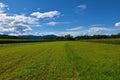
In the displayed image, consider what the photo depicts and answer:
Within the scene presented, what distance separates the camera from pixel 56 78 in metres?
11.3

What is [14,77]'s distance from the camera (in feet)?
37.7

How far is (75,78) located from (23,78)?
3110 millimetres

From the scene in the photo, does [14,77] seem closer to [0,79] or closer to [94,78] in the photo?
[0,79]

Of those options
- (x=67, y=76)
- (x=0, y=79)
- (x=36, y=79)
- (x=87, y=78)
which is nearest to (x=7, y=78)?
(x=0, y=79)

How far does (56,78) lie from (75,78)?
44.8 inches

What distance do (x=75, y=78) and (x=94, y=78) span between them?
114 centimetres

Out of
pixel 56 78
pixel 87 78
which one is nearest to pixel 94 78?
pixel 87 78

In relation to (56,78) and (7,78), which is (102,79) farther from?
(7,78)

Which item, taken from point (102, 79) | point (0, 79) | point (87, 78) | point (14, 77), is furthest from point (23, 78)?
point (102, 79)

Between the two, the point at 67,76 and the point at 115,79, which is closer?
the point at 115,79

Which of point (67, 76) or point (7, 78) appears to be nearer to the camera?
point (7, 78)

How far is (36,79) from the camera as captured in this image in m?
11.1

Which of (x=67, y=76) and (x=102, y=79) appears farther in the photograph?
(x=67, y=76)

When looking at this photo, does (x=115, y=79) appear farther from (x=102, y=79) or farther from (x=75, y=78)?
(x=75, y=78)
